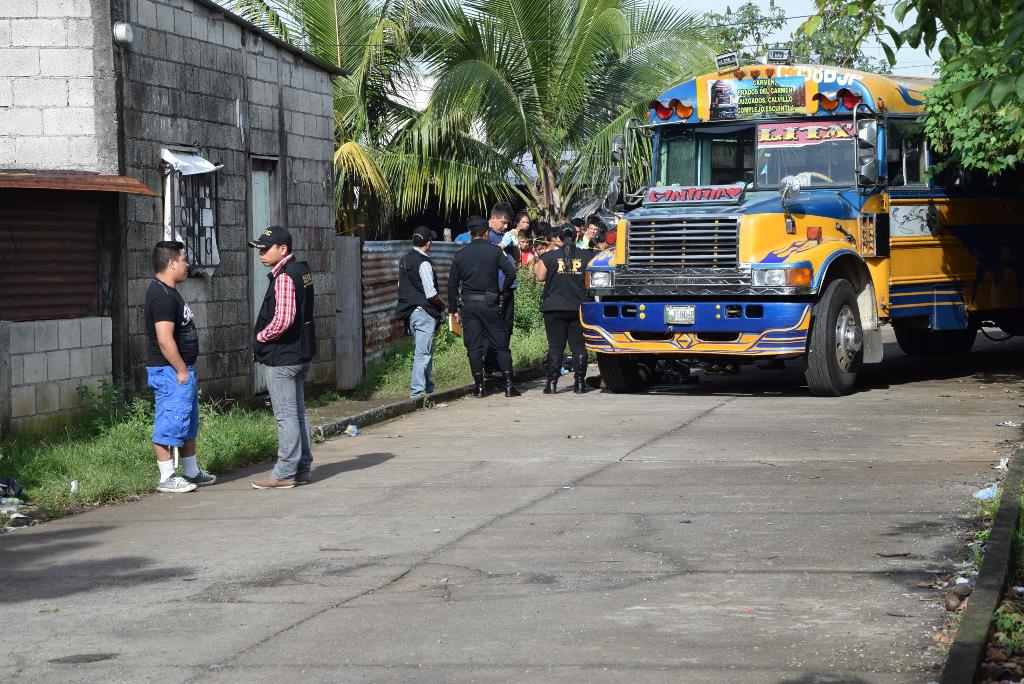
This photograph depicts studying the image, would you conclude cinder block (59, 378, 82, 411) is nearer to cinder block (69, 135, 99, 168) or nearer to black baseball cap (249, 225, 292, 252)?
cinder block (69, 135, 99, 168)

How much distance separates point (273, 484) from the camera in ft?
34.4

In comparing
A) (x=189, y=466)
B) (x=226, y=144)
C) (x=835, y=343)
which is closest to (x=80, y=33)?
A: (x=226, y=144)

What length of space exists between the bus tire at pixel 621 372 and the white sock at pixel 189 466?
A: 636cm

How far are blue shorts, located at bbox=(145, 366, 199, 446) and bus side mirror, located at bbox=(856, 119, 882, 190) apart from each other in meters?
7.88

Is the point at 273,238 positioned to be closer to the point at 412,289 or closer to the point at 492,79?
the point at 412,289

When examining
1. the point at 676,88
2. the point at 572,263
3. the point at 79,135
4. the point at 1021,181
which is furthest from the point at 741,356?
the point at 79,135

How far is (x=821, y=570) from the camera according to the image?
7.55m

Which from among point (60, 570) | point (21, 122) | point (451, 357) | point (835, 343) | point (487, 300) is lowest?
point (60, 570)

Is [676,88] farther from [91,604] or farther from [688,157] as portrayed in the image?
[91,604]

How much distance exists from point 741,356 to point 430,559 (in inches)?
292

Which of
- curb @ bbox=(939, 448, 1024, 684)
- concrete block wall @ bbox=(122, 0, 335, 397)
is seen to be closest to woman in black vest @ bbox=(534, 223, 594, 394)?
concrete block wall @ bbox=(122, 0, 335, 397)

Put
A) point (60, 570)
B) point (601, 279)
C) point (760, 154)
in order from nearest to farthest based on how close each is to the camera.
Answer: point (60, 570)
point (601, 279)
point (760, 154)

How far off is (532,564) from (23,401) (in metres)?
5.12

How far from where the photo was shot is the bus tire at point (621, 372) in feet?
53.2
